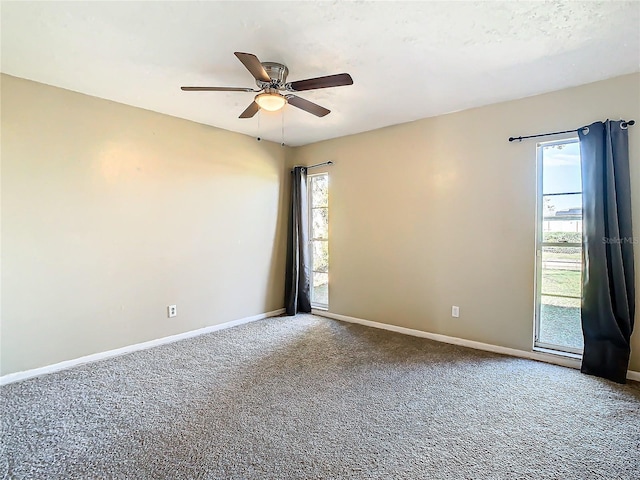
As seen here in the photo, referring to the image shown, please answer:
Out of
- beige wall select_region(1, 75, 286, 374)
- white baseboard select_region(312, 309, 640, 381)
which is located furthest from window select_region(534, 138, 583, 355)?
beige wall select_region(1, 75, 286, 374)

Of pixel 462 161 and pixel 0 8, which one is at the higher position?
pixel 0 8

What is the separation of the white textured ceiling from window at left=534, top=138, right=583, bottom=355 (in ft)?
2.27

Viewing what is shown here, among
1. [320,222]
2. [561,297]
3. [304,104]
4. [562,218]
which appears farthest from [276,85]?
[561,297]

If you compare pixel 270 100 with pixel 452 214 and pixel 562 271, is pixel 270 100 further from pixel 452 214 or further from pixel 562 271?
pixel 562 271

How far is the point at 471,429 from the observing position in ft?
7.00

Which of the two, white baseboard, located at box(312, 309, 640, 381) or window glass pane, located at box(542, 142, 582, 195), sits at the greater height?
window glass pane, located at box(542, 142, 582, 195)

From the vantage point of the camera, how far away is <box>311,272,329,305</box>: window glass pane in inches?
200

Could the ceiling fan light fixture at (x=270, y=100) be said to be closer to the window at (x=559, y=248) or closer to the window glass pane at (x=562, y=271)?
the window at (x=559, y=248)

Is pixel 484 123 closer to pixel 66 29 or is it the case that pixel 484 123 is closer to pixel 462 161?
pixel 462 161

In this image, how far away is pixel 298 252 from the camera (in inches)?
194

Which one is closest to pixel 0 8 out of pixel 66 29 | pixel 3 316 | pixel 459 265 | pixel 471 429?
pixel 66 29

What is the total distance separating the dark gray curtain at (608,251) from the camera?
275cm

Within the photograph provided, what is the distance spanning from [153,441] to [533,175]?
3.73 m

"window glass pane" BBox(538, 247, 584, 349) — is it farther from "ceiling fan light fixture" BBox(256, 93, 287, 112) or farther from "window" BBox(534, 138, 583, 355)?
"ceiling fan light fixture" BBox(256, 93, 287, 112)
